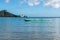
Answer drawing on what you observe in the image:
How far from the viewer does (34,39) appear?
93.2 feet

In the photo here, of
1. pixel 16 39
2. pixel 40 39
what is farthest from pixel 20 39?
pixel 40 39

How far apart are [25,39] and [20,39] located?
64cm

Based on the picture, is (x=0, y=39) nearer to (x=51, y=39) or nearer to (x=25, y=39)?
(x=25, y=39)

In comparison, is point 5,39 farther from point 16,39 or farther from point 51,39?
point 51,39

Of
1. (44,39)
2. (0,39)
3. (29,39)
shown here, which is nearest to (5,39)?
(0,39)

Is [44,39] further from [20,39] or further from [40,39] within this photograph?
[20,39]

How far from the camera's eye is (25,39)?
28.5 meters

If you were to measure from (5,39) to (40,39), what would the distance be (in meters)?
4.23

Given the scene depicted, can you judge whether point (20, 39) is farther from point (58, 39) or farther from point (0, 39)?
point (58, 39)

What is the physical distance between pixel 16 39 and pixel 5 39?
1322mm

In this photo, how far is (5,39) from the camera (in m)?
28.2

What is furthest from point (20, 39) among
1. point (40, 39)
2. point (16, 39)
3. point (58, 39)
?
point (58, 39)

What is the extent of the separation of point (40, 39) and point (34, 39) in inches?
29.0

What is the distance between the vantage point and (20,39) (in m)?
28.3
